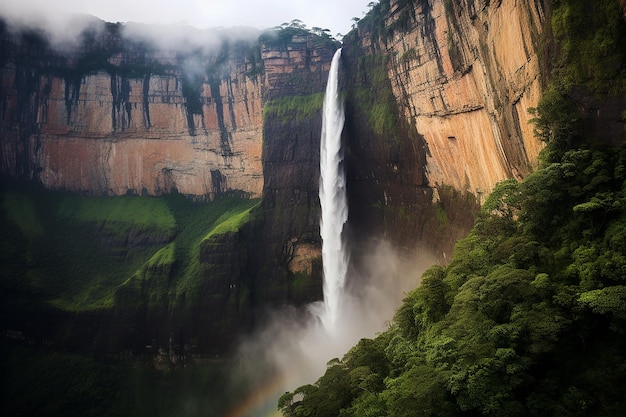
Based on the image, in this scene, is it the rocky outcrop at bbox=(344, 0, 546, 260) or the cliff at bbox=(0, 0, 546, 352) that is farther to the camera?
the cliff at bbox=(0, 0, 546, 352)

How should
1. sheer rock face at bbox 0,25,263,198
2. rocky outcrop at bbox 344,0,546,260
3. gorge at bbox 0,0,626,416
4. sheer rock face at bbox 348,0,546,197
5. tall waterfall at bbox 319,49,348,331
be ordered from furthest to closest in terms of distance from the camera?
1. sheer rock face at bbox 0,25,263,198
2. tall waterfall at bbox 319,49,348,331
3. gorge at bbox 0,0,626,416
4. rocky outcrop at bbox 344,0,546,260
5. sheer rock face at bbox 348,0,546,197

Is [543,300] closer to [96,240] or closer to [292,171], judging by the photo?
[292,171]

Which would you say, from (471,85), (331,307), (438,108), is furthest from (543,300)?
(331,307)

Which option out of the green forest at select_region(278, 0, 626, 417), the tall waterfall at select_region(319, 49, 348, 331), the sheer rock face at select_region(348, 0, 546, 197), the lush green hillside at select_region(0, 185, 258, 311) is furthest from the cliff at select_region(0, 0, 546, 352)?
the green forest at select_region(278, 0, 626, 417)

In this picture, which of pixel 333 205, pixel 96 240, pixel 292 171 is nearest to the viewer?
pixel 333 205

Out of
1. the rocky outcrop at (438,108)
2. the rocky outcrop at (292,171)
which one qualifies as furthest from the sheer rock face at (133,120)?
the rocky outcrop at (438,108)

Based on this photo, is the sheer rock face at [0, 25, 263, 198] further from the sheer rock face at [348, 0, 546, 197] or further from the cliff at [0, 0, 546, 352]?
the sheer rock face at [348, 0, 546, 197]

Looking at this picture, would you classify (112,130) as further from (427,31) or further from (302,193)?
(427,31)
